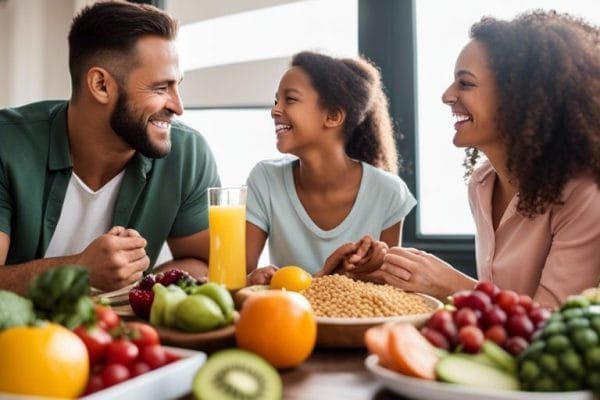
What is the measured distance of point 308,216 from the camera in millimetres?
2145

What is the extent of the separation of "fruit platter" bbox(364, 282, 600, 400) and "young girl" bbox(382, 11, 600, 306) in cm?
53

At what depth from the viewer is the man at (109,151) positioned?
190 cm

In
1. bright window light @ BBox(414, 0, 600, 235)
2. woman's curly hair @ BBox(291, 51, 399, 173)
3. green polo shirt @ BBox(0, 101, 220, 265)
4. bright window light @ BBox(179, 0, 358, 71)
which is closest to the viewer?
green polo shirt @ BBox(0, 101, 220, 265)

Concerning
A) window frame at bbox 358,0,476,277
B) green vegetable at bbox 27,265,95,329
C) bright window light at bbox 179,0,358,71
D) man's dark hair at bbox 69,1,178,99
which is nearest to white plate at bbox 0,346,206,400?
green vegetable at bbox 27,265,95,329

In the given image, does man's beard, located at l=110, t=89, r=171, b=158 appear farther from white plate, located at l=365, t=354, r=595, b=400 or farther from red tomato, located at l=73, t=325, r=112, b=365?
white plate, located at l=365, t=354, r=595, b=400

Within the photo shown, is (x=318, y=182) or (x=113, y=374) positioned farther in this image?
(x=318, y=182)

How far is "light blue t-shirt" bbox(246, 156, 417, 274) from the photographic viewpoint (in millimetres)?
2088

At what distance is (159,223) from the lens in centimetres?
208

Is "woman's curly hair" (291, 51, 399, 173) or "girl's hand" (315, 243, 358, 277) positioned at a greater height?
"woman's curly hair" (291, 51, 399, 173)

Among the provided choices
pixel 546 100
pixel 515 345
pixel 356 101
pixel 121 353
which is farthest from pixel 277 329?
pixel 356 101

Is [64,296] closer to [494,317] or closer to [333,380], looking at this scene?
[333,380]

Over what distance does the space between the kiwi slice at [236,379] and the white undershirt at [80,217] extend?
139 cm

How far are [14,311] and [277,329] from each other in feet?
1.07

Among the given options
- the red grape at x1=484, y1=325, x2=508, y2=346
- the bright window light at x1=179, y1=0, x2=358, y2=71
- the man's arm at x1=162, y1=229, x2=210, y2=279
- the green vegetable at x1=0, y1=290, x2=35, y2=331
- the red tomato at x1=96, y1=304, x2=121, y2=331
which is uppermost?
the bright window light at x1=179, y1=0, x2=358, y2=71
